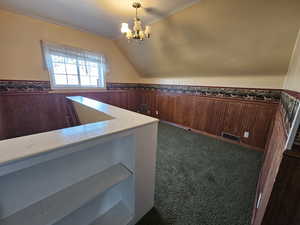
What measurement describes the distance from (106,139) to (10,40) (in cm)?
327

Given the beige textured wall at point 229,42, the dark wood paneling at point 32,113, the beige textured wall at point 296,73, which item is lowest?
the dark wood paneling at point 32,113

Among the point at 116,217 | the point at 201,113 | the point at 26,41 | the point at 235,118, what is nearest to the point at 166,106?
the point at 201,113

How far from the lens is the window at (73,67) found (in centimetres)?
277

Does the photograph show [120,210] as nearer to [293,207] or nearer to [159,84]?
[293,207]

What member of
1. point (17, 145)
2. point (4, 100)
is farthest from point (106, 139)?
point (4, 100)

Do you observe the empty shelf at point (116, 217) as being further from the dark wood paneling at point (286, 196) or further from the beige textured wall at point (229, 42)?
the beige textured wall at point (229, 42)

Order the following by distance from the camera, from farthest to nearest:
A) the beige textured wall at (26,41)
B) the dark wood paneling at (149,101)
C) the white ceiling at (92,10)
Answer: the dark wood paneling at (149,101), the beige textured wall at (26,41), the white ceiling at (92,10)

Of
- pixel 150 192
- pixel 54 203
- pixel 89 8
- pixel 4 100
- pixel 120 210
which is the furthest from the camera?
pixel 4 100

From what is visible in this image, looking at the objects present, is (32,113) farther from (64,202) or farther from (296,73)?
(296,73)

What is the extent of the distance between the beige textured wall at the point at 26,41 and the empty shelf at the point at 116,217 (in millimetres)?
3138

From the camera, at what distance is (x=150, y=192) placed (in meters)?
1.13

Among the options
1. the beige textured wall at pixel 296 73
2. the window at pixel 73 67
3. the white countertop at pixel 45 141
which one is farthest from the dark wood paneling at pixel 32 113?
the beige textured wall at pixel 296 73

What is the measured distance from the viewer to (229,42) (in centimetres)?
203

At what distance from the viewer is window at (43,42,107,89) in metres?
2.77
